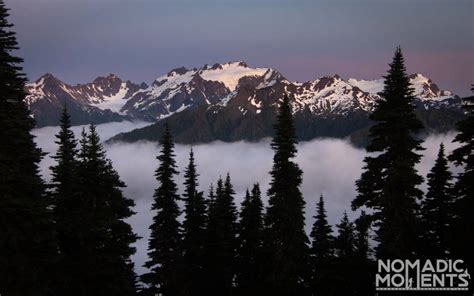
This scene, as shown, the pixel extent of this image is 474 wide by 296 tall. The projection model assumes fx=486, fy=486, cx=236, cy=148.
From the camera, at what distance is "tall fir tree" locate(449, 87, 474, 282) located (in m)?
23.0

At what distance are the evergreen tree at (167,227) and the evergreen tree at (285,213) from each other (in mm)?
13529

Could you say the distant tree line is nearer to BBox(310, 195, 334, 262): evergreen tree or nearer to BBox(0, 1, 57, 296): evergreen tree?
BBox(0, 1, 57, 296): evergreen tree

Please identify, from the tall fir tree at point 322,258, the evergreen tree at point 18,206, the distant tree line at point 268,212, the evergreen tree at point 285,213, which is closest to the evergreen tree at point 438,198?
the distant tree line at point 268,212

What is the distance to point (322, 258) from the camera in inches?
1964

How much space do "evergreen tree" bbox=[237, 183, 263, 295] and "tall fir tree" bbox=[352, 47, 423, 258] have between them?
Result: 23.5 m

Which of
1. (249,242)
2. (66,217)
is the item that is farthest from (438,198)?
(66,217)

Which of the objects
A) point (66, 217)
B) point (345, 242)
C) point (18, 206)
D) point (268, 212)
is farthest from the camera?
point (345, 242)

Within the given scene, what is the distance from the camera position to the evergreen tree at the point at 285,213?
38.9 m

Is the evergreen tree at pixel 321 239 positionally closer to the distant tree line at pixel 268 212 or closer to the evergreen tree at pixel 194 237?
the distant tree line at pixel 268 212

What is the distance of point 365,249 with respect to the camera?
46.9m

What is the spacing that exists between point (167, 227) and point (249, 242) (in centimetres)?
879

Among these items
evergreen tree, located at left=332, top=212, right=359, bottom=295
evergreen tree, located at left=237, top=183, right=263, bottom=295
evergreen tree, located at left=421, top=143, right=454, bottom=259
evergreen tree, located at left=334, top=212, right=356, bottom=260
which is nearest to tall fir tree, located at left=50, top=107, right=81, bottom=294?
evergreen tree, located at left=237, top=183, right=263, bottom=295

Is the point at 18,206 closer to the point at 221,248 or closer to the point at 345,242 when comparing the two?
the point at 221,248

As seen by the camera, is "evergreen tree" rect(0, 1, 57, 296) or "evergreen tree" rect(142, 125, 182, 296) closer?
"evergreen tree" rect(0, 1, 57, 296)
